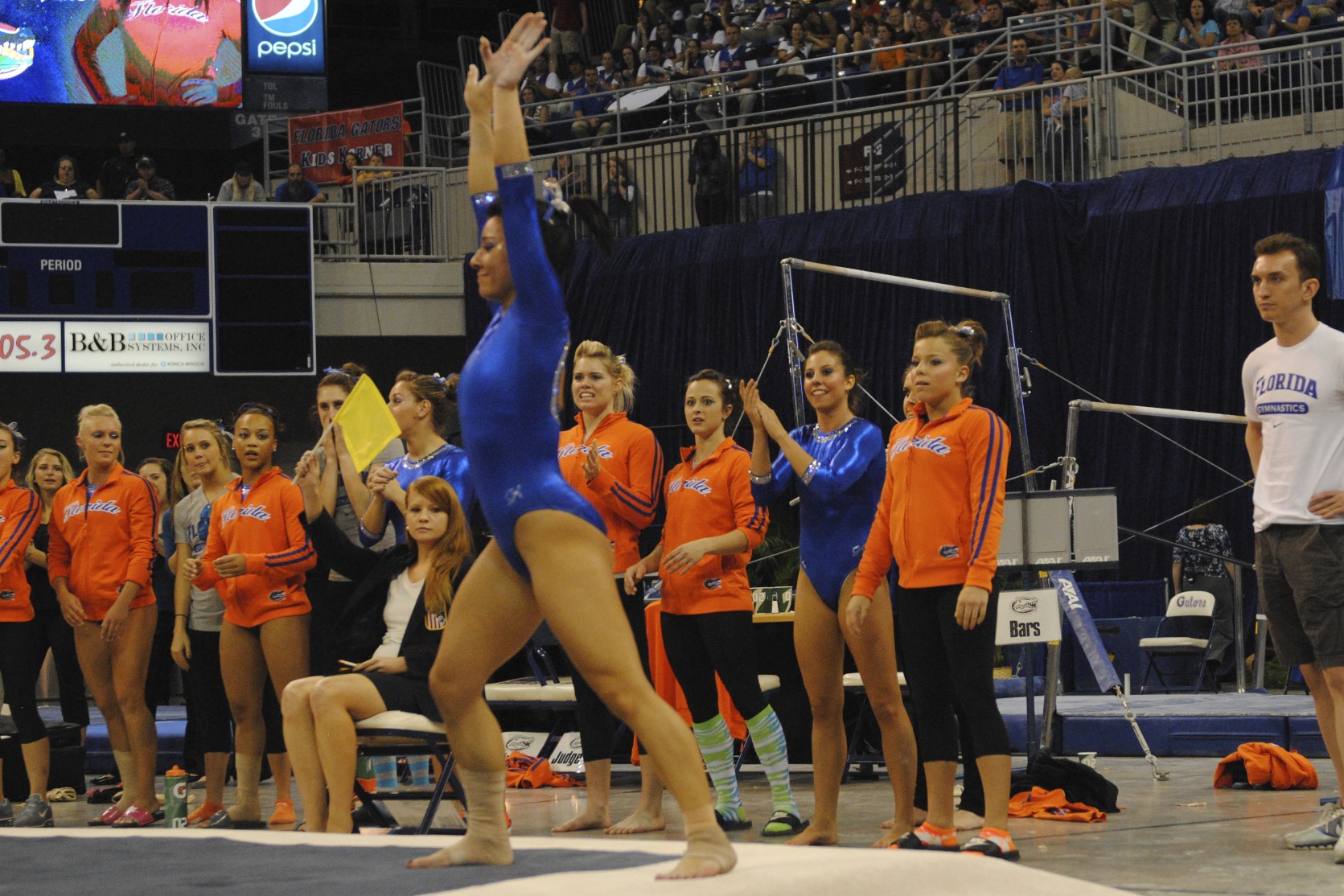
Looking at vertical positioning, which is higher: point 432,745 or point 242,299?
point 242,299

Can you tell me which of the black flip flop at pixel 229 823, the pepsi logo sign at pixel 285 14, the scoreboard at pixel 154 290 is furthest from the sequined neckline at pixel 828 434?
the pepsi logo sign at pixel 285 14

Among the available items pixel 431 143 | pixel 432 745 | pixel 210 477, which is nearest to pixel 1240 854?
pixel 432 745

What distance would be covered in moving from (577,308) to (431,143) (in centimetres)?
A: 373

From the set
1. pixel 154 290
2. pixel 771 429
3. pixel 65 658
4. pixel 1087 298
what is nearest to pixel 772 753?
pixel 771 429

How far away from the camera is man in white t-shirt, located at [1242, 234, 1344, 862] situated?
13.2ft

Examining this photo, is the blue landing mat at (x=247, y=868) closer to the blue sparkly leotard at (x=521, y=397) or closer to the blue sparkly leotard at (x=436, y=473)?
the blue sparkly leotard at (x=521, y=397)

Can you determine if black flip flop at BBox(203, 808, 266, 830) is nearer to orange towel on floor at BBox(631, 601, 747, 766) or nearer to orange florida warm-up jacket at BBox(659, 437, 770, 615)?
orange towel on floor at BBox(631, 601, 747, 766)

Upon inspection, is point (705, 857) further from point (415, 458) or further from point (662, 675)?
point (662, 675)

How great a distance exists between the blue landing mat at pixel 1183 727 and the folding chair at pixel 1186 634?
6.18 feet

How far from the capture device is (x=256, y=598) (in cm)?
507

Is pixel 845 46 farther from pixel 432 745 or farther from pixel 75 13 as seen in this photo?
pixel 432 745

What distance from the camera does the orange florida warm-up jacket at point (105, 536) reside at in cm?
573

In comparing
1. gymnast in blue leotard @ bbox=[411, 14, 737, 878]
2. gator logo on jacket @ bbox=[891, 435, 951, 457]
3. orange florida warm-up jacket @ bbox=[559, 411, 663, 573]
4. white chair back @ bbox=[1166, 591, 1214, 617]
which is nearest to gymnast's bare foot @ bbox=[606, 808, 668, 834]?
orange florida warm-up jacket @ bbox=[559, 411, 663, 573]

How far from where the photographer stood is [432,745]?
14.6 feet
